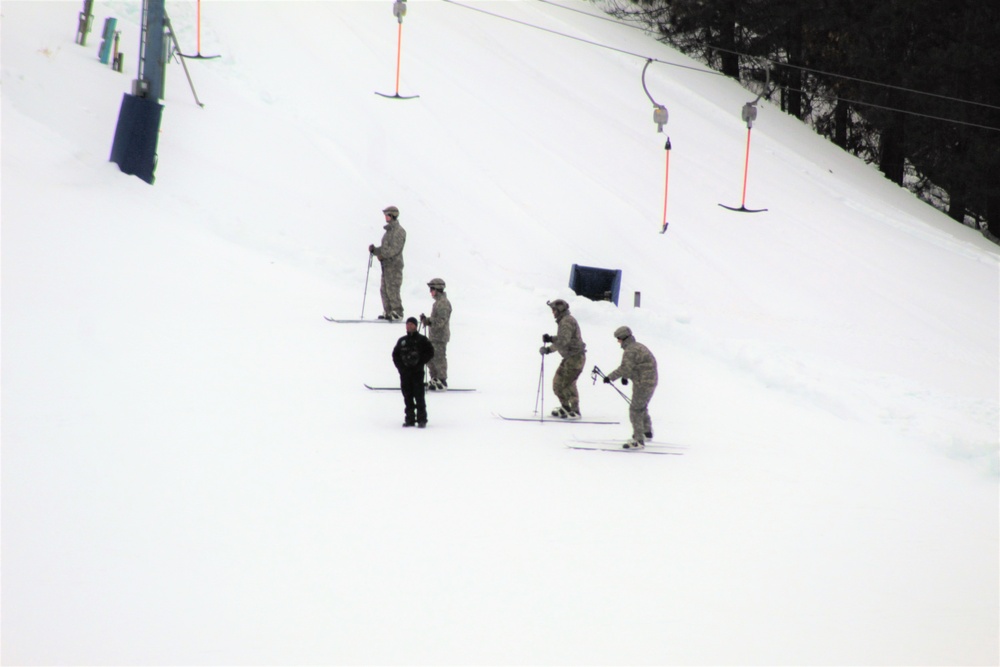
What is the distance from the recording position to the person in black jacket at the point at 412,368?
12391 millimetres

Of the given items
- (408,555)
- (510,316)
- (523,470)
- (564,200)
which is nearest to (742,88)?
(564,200)

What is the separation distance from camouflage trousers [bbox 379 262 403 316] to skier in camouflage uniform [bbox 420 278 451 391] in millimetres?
2727

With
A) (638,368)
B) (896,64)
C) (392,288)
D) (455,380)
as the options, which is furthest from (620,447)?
(896,64)

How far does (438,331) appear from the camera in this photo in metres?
14.5

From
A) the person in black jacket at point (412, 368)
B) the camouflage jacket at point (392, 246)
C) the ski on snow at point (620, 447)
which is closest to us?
the person in black jacket at point (412, 368)

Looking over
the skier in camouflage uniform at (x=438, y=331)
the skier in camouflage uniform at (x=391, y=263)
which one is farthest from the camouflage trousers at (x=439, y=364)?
the skier in camouflage uniform at (x=391, y=263)

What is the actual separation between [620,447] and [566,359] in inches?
65.6

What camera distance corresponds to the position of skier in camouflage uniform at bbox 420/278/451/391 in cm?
1438

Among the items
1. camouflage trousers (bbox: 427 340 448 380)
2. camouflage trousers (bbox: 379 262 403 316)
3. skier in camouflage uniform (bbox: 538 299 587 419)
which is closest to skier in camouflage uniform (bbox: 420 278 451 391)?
camouflage trousers (bbox: 427 340 448 380)

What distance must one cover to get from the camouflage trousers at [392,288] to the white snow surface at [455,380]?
2.31 ft

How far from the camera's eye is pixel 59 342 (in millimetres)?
13195

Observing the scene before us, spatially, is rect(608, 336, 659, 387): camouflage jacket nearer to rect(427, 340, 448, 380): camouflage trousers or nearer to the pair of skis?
the pair of skis

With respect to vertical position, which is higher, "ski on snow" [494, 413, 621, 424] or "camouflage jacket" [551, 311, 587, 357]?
"camouflage jacket" [551, 311, 587, 357]

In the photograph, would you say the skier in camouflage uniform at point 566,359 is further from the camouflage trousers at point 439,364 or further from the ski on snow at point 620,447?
the camouflage trousers at point 439,364
